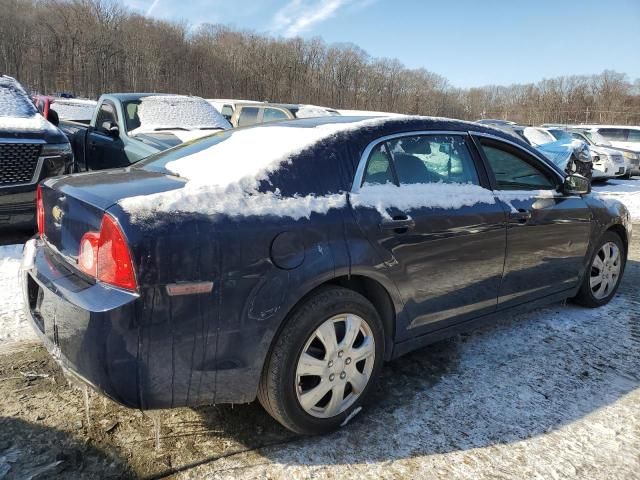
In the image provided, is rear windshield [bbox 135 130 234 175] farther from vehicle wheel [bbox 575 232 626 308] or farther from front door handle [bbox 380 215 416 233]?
vehicle wheel [bbox 575 232 626 308]

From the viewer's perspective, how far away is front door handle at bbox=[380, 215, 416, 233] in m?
2.68

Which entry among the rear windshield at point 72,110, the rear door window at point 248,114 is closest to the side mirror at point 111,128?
the rear windshield at point 72,110

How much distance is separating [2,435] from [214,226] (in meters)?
1.49

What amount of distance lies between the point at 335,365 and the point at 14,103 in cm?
588

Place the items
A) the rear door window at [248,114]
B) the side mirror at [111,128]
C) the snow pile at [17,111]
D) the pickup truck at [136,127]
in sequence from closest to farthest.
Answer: the snow pile at [17,111] → the pickup truck at [136,127] → the side mirror at [111,128] → the rear door window at [248,114]

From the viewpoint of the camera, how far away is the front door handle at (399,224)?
2.68m

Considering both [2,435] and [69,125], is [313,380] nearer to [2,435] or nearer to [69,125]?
[2,435]

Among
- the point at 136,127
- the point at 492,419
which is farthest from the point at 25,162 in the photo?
the point at 492,419

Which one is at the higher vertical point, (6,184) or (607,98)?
(607,98)

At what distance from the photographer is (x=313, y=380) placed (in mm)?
2506

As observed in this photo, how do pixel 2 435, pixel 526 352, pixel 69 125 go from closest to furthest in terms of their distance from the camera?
1. pixel 2 435
2. pixel 526 352
3. pixel 69 125

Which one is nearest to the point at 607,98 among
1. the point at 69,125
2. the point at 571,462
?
the point at 69,125

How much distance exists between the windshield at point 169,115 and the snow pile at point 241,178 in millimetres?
4790

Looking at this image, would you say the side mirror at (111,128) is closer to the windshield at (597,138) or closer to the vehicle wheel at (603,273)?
the vehicle wheel at (603,273)
